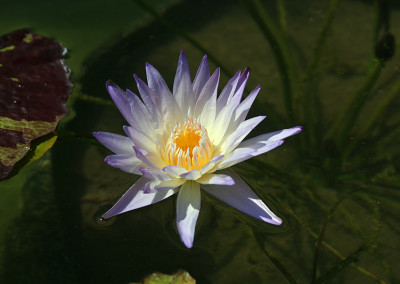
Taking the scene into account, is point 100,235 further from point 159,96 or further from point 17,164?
point 159,96

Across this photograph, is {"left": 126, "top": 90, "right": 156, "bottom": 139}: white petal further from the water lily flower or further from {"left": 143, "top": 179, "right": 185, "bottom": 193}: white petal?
{"left": 143, "top": 179, "right": 185, "bottom": 193}: white petal

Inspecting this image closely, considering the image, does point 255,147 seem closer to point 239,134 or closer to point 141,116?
point 239,134

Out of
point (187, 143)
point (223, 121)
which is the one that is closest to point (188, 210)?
point (187, 143)

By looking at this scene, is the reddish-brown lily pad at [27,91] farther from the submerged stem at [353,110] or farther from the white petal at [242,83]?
the submerged stem at [353,110]

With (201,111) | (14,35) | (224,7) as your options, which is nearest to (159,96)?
(201,111)

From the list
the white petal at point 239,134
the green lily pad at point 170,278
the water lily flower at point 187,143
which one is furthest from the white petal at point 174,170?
the green lily pad at point 170,278
